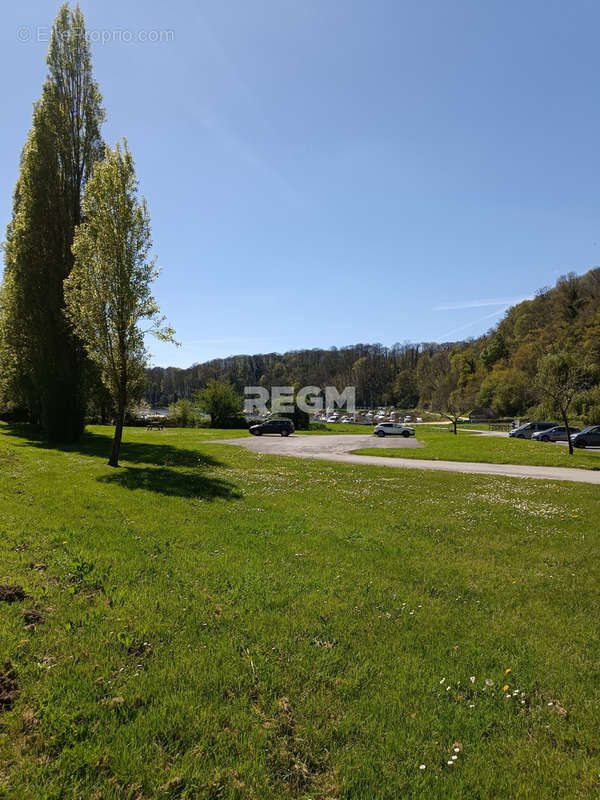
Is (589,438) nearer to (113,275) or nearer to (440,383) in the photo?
(113,275)

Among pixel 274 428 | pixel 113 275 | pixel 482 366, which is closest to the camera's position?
pixel 113 275

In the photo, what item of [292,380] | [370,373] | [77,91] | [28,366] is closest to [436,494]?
[28,366]

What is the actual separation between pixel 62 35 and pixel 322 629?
35.5 metres

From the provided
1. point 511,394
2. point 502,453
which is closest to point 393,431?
point 502,453

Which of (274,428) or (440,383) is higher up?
(440,383)

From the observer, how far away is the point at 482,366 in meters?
112

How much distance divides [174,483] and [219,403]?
3956 centimetres

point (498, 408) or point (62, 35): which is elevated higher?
point (62, 35)

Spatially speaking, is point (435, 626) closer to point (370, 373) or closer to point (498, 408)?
point (498, 408)

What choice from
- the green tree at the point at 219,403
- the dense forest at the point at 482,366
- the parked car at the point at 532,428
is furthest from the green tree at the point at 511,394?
the green tree at the point at 219,403

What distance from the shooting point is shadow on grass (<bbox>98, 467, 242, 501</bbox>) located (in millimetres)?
11961

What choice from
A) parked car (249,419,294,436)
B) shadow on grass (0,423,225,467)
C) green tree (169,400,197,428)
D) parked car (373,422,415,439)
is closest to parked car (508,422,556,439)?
parked car (373,422,415,439)

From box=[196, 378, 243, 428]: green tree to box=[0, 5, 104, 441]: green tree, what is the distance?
26852 millimetres

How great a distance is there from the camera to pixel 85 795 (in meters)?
2.61
